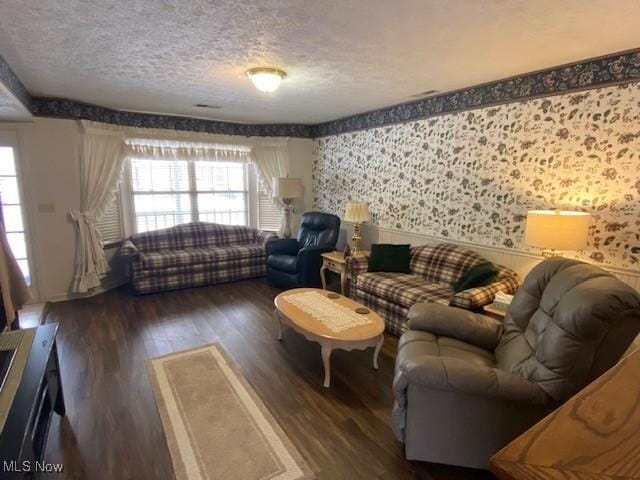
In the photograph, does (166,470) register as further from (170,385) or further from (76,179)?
(76,179)

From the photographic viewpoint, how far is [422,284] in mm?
3508

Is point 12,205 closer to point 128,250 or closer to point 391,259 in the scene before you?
point 128,250

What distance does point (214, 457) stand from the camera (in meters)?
1.90

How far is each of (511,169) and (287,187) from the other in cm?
323

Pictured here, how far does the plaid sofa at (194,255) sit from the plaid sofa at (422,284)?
74.8 inches

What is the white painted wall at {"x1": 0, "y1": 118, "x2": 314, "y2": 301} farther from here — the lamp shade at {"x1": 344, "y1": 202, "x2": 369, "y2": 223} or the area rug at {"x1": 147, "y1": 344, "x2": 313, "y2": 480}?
the lamp shade at {"x1": 344, "y1": 202, "x2": 369, "y2": 223}

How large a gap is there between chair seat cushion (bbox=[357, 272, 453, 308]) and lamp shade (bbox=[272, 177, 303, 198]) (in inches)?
86.3

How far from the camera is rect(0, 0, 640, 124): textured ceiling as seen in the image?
188 cm

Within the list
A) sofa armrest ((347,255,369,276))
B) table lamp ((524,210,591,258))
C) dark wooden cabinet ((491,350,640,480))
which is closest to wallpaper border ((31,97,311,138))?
sofa armrest ((347,255,369,276))

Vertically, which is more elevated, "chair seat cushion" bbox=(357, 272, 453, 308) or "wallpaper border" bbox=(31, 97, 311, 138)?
"wallpaper border" bbox=(31, 97, 311, 138)

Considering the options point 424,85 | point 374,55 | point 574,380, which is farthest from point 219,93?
point 574,380

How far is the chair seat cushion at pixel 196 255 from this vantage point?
458cm

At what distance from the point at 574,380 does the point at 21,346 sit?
9.51 feet

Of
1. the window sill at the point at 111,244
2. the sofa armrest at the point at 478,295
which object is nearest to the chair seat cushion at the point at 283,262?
the window sill at the point at 111,244
